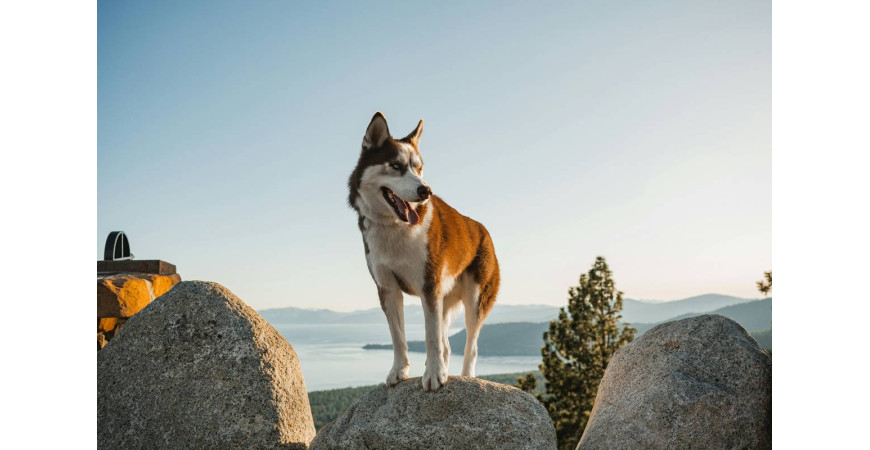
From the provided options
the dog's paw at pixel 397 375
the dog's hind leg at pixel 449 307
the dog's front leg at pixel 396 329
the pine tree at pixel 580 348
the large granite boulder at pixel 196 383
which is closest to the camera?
the dog's front leg at pixel 396 329

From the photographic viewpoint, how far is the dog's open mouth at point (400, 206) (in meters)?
5.25

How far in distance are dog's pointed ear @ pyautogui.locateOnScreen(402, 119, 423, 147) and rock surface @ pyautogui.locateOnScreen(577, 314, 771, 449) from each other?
3155 mm

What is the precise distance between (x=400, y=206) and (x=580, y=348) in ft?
72.0

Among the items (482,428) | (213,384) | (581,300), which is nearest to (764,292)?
(482,428)

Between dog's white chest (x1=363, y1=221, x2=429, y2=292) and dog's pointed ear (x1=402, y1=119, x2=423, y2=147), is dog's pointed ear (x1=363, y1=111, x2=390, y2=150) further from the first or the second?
dog's white chest (x1=363, y1=221, x2=429, y2=292)

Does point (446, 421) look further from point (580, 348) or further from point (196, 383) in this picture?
point (580, 348)

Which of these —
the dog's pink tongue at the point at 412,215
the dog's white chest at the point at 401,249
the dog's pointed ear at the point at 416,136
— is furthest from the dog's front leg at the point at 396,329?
the dog's pointed ear at the point at 416,136

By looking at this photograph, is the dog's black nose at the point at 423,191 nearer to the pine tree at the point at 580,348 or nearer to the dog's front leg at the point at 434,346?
the dog's front leg at the point at 434,346

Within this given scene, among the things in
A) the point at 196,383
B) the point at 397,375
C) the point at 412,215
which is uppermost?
the point at 412,215

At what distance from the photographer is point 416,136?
18.9 ft

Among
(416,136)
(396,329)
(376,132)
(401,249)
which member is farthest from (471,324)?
(376,132)

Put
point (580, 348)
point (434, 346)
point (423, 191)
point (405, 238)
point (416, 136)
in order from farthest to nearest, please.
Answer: point (580, 348) < point (416, 136) < point (434, 346) < point (405, 238) < point (423, 191)

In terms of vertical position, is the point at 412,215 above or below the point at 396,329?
above
